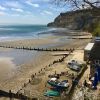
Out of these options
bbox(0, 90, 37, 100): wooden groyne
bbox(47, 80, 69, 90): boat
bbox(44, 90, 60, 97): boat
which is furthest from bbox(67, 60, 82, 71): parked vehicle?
bbox(0, 90, 37, 100): wooden groyne

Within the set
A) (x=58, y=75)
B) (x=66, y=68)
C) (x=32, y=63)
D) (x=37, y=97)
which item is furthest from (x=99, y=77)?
(x=32, y=63)

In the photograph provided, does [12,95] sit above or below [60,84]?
below

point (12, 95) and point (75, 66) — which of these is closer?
point (12, 95)

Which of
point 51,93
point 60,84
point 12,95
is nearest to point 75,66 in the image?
point 60,84

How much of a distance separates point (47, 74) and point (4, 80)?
7.01 m

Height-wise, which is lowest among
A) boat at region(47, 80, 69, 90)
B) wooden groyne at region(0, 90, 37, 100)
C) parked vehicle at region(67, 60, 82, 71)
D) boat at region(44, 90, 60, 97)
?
wooden groyne at region(0, 90, 37, 100)

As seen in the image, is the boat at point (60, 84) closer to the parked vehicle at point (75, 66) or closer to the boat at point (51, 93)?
the boat at point (51, 93)

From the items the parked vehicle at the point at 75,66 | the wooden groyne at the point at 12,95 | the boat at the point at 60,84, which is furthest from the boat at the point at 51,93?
the parked vehicle at the point at 75,66

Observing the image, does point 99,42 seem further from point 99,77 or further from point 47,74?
point 47,74

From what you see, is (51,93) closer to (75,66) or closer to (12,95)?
(12,95)

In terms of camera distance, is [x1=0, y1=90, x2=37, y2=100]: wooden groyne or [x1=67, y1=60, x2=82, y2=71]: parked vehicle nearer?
[x1=0, y1=90, x2=37, y2=100]: wooden groyne

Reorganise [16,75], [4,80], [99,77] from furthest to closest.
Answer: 1. [16,75]
2. [4,80]
3. [99,77]

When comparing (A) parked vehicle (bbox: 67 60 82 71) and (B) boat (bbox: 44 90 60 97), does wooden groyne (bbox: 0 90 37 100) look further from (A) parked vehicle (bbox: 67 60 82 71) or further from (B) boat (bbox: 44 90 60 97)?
(A) parked vehicle (bbox: 67 60 82 71)

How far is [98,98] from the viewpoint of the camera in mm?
25203
